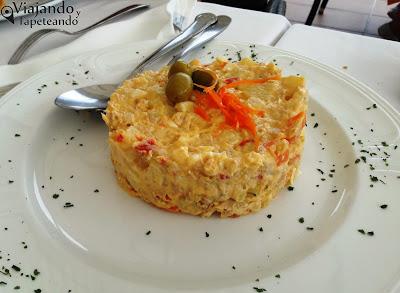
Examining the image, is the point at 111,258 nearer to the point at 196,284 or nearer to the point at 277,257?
the point at 196,284

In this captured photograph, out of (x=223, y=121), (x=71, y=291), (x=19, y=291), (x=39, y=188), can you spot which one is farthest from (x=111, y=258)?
(x=223, y=121)

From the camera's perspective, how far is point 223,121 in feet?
5.64

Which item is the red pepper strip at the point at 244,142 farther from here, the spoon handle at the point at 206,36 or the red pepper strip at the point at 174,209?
the spoon handle at the point at 206,36

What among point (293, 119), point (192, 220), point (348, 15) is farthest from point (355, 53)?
point (348, 15)

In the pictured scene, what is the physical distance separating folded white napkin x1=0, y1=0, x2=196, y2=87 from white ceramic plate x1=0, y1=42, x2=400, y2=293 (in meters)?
0.14

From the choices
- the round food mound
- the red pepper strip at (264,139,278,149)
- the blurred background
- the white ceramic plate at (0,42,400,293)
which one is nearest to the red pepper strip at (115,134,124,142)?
the round food mound

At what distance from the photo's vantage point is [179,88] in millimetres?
1763

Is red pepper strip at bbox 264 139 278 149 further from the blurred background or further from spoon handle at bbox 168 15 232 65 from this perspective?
the blurred background

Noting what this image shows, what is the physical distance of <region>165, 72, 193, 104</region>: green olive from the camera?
1.76 metres

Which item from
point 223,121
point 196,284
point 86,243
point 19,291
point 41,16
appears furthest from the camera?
point 41,16

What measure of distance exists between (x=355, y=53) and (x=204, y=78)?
125cm

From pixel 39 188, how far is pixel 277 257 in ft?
3.13

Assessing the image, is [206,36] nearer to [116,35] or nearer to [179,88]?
[116,35]

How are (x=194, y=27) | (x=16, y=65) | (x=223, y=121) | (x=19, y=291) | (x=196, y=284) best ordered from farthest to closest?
1. (x=194, y=27)
2. (x=16, y=65)
3. (x=223, y=121)
4. (x=196, y=284)
5. (x=19, y=291)
